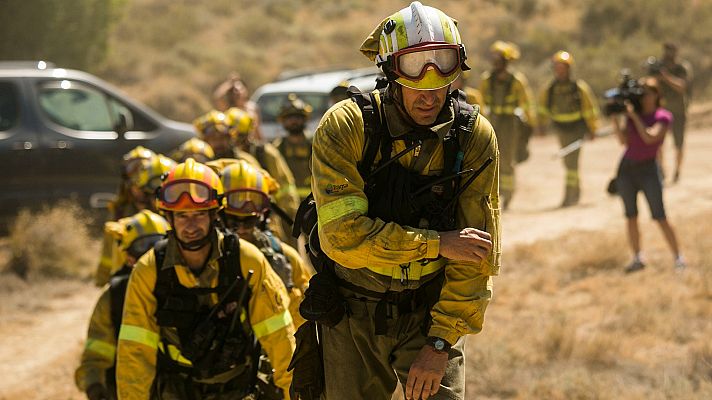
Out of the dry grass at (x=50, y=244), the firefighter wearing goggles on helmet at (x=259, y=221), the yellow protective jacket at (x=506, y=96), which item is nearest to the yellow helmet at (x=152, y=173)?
the firefighter wearing goggles on helmet at (x=259, y=221)

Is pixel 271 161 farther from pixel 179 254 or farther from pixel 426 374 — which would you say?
pixel 426 374

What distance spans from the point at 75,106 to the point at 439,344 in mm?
9225

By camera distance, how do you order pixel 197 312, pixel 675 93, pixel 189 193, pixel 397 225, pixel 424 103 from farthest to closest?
pixel 675 93, pixel 189 193, pixel 197 312, pixel 424 103, pixel 397 225

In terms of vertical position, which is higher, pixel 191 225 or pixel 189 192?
pixel 189 192

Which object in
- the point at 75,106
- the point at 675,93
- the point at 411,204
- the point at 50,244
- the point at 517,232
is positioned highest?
the point at 411,204

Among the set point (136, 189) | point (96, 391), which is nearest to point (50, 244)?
point (136, 189)

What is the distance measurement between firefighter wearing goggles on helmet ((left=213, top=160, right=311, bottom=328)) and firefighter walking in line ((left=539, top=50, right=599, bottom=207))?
888 cm

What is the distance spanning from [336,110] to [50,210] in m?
8.88

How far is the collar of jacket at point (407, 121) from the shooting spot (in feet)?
11.7

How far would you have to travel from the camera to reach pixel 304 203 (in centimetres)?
401

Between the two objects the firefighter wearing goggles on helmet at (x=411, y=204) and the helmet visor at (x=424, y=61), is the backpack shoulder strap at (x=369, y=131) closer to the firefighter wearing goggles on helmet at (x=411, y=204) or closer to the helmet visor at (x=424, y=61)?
the firefighter wearing goggles on helmet at (x=411, y=204)

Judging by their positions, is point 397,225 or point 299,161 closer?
point 397,225

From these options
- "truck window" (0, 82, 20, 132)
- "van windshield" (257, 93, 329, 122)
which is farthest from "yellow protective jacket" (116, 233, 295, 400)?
"van windshield" (257, 93, 329, 122)

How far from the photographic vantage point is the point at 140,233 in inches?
227
